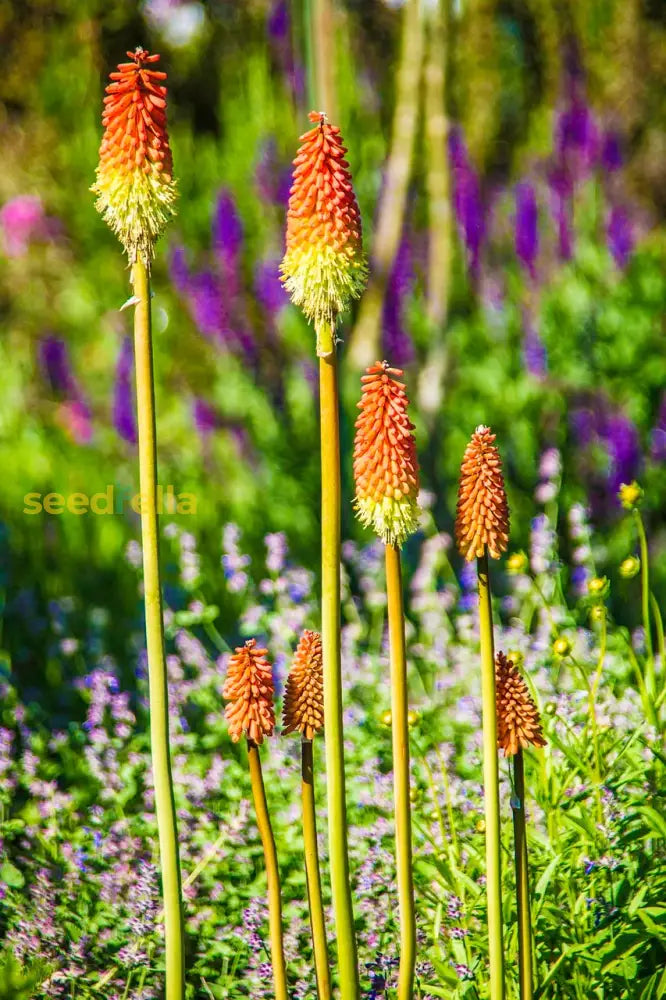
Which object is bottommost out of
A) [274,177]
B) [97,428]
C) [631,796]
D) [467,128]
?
[631,796]

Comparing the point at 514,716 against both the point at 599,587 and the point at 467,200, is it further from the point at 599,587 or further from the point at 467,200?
the point at 467,200

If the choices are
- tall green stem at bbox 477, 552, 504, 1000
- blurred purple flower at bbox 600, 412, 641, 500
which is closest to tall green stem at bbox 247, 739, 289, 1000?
tall green stem at bbox 477, 552, 504, 1000

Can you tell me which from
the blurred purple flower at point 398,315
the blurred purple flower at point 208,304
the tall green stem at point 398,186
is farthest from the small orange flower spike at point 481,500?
the blurred purple flower at point 208,304

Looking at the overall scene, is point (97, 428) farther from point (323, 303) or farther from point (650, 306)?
point (323, 303)

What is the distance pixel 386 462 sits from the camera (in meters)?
1.39

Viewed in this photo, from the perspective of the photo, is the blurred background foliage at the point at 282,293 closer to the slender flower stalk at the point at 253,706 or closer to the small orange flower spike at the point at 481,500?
the small orange flower spike at the point at 481,500

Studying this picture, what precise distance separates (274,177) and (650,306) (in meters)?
1.55

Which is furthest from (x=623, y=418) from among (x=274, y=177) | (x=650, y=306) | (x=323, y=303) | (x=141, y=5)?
(x=141, y=5)

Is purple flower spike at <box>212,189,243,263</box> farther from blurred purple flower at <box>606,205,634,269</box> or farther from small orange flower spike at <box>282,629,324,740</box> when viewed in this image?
small orange flower spike at <box>282,629,324,740</box>

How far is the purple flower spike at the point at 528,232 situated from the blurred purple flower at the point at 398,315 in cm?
43

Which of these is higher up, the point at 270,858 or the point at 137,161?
the point at 137,161

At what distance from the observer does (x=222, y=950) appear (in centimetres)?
213

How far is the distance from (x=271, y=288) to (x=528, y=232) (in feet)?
3.22

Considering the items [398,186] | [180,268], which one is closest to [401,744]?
[398,186]
